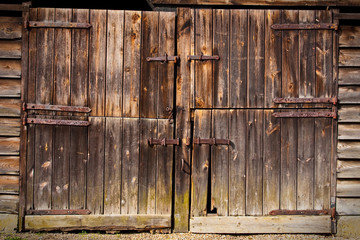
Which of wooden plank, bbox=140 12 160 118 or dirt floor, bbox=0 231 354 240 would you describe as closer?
dirt floor, bbox=0 231 354 240

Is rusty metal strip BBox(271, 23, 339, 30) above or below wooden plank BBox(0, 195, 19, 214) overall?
above

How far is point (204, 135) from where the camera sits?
3740mm

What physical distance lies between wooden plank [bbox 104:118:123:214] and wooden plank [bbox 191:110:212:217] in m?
0.90

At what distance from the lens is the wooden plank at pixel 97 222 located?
145 inches

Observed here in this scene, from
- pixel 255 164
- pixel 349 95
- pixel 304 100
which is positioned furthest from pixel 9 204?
pixel 349 95

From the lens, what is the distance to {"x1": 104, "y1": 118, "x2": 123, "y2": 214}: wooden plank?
3721 millimetres

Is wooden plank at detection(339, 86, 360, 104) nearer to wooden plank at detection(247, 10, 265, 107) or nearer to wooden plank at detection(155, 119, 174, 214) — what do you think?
wooden plank at detection(247, 10, 265, 107)

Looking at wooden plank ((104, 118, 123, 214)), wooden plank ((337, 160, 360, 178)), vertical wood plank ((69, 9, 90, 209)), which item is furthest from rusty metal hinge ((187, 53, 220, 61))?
wooden plank ((337, 160, 360, 178))

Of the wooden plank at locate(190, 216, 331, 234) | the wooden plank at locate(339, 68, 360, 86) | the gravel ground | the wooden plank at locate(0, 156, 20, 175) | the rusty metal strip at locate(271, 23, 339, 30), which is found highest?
the rusty metal strip at locate(271, 23, 339, 30)

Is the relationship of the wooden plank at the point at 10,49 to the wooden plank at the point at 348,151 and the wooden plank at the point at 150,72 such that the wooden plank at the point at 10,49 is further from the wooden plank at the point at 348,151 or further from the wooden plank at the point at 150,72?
the wooden plank at the point at 348,151

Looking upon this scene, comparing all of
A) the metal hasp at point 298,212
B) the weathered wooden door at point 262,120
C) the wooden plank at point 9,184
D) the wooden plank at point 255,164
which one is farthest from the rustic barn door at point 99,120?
the metal hasp at point 298,212

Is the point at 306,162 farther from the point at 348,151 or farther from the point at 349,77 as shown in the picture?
the point at 349,77

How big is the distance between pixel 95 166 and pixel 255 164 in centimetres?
192

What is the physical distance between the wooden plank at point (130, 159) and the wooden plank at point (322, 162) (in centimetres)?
215
